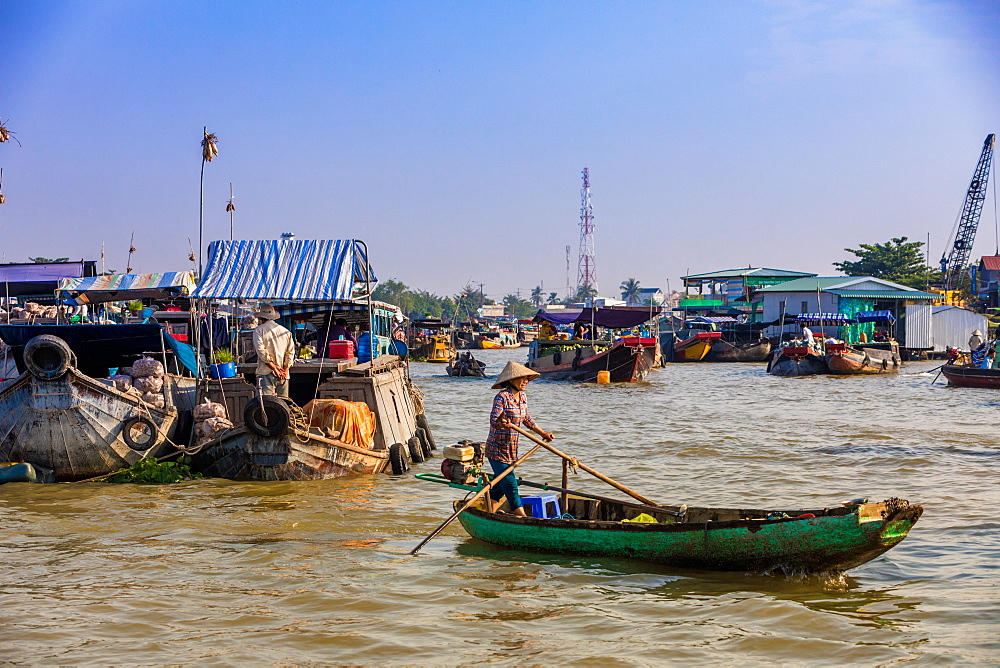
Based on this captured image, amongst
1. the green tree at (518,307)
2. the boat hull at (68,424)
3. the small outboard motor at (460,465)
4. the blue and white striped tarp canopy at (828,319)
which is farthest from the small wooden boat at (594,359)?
the green tree at (518,307)

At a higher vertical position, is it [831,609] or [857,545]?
[857,545]

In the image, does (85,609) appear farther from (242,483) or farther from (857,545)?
(857,545)

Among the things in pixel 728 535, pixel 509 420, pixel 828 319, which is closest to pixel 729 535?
pixel 728 535

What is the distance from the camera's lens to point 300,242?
1375cm

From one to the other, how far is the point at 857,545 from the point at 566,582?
90.0 inches

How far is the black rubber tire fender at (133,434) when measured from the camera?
10.7 m

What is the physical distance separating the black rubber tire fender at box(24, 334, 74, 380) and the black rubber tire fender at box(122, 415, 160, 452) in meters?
1.00

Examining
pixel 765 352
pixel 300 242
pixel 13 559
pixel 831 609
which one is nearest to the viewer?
pixel 831 609

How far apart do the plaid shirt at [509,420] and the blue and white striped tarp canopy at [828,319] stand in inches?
1591

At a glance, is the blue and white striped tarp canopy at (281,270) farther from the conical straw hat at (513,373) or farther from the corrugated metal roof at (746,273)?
the corrugated metal roof at (746,273)

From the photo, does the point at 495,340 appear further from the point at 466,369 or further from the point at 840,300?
the point at 466,369

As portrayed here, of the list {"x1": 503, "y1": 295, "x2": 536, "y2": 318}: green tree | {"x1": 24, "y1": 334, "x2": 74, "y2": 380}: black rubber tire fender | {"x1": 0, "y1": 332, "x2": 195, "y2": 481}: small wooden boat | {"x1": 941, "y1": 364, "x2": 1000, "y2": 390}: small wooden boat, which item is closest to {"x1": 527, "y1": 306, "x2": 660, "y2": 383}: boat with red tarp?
{"x1": 941, "y1": 364, "x2": 1000, "y2": 390}: small wooden boat

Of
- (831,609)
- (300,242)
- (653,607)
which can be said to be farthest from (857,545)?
(300,242)

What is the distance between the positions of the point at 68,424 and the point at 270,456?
2455mm
